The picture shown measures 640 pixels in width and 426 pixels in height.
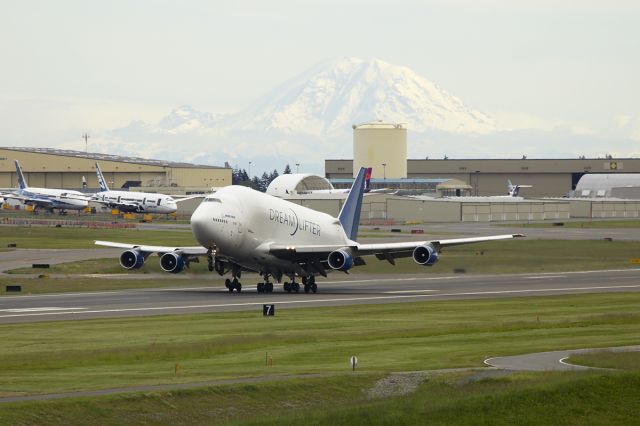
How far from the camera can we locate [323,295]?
6731 centimetres

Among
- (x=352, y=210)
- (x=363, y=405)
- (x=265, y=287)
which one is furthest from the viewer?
(x=352, y=210)

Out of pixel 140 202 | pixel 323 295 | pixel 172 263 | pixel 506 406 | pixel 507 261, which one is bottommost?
pixel 323 295

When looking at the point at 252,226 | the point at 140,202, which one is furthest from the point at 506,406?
the point at 140,202

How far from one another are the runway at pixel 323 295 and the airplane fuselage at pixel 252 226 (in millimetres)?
2252

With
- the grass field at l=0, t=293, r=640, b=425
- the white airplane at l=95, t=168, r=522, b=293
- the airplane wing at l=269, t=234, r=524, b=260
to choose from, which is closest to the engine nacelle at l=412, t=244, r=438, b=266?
the white airplane at l=95, t=168, r=522, b=293

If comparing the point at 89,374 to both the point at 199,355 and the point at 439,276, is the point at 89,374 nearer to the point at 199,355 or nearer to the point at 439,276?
the point at 199,355

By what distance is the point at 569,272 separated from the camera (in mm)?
88375

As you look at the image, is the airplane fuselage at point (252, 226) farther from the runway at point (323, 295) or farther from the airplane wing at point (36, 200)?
the airplane wing at point (36, 200)

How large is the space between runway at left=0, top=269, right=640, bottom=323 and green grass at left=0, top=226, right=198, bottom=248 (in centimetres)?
3255

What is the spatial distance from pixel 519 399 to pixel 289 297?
39124mm

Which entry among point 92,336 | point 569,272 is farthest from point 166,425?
point 569,272

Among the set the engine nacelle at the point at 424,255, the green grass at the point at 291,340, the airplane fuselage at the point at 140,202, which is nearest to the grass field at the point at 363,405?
the green grass at the point at 291,340

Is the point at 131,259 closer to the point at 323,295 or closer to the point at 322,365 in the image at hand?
the point at 323,295

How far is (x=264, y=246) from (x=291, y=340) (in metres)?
24.8
